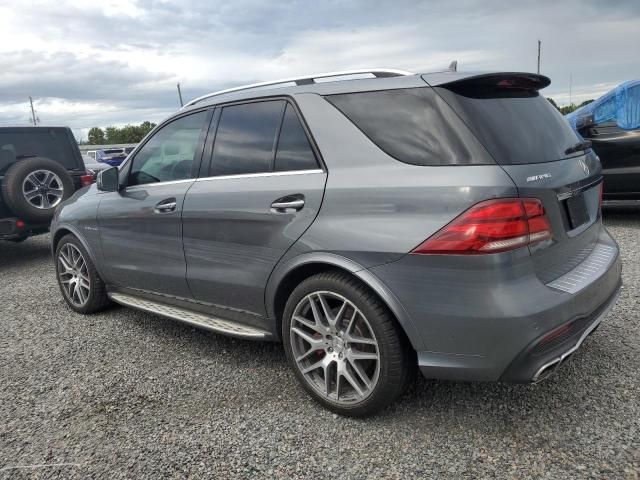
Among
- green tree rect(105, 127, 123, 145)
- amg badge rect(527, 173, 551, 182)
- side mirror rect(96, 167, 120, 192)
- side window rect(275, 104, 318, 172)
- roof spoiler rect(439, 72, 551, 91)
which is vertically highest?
green tree rect(105, 127, 123, 145)

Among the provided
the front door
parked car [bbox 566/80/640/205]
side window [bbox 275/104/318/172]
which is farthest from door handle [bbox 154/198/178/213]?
parked car [bbox 566/80/640/205]

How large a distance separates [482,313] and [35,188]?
19.8 feet

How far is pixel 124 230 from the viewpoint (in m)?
4.01

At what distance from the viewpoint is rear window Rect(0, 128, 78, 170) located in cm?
680

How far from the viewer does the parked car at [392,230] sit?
2.27 meters

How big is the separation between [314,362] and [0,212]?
17.5ft

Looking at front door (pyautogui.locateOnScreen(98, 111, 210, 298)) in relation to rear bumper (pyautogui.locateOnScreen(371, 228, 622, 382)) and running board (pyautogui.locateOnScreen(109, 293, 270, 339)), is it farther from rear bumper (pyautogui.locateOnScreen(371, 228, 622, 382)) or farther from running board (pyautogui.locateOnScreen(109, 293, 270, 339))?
rear bumper (pyautogui.locateOnScreen(371, 228, 622, 382))

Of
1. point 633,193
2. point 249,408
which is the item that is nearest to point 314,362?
point 249,408

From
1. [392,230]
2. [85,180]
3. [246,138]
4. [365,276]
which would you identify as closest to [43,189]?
[85,180]

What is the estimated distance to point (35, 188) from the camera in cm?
654

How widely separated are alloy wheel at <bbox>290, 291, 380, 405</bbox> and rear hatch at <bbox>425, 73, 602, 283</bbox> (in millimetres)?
881

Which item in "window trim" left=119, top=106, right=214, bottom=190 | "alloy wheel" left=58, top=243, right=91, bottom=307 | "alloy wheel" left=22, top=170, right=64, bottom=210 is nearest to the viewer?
"window trim" left=119, top=106, right=214, bottom=190

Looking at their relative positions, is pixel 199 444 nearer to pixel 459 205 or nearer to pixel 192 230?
pixel 192 230

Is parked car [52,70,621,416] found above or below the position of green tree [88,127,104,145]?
below
